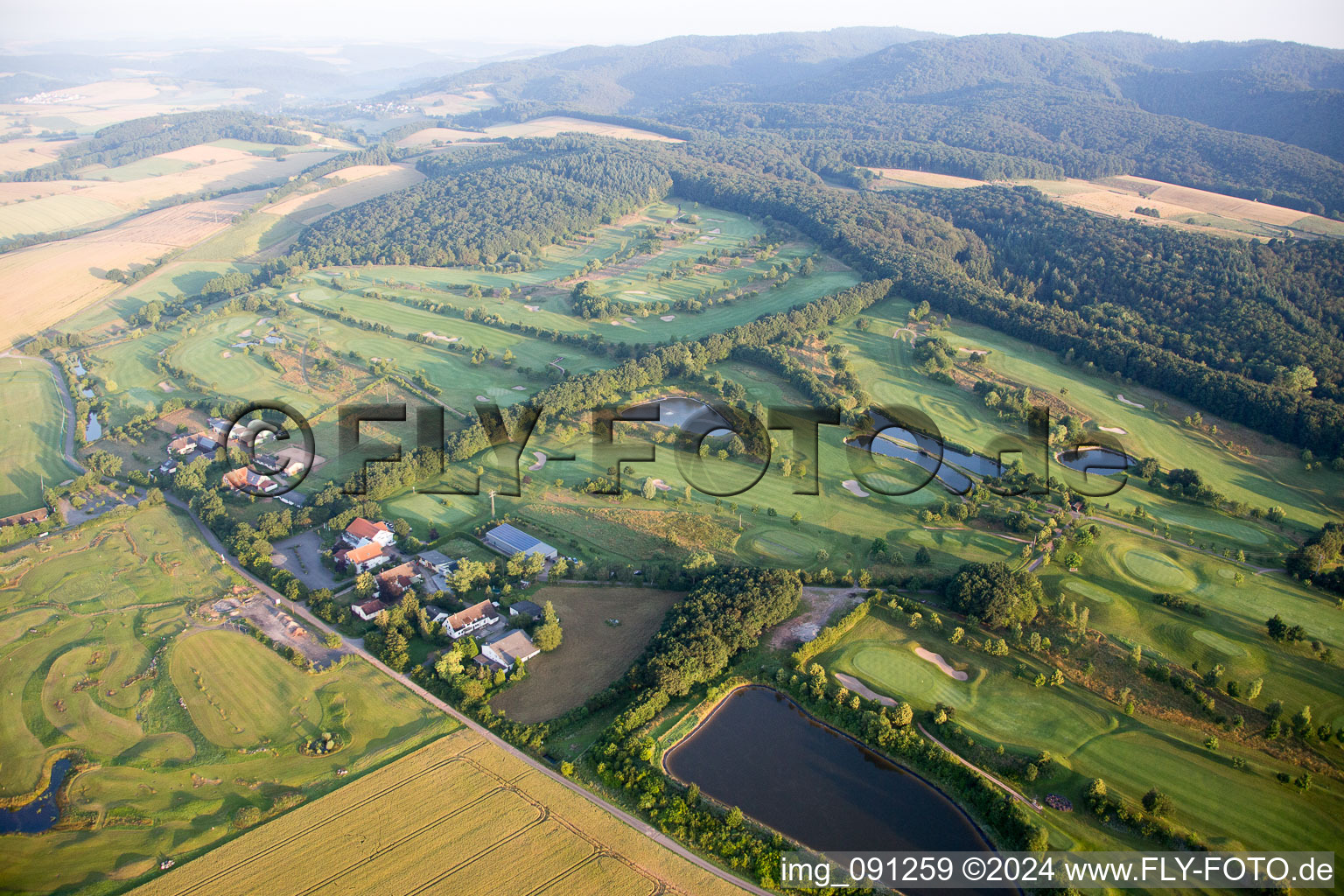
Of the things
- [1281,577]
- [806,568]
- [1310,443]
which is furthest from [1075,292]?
[806,568]

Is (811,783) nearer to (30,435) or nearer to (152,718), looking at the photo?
(152,718)

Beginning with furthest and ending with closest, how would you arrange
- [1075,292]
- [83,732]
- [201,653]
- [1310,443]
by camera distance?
[1075,292], [1310,443], [201,653], [83,732]

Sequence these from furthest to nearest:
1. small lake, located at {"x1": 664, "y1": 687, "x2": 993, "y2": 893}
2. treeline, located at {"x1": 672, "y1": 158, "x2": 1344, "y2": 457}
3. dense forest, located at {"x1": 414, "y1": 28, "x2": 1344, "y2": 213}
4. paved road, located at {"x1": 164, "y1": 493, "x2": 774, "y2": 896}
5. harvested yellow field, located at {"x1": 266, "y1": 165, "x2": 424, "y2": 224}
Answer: dense forest, located at {"x1": 414, "y1": 28, "x2": 1344, "y2": 213}, harvested yellow field, located at {"x1": 266, "y1": 165, "x2": 424, "y2": 224}, treeline, located at {"x1": 672, "y1": 158, "x2": 1344, "y2": 457}, small lake, located at {"x1": 664, "y1": 687, "x2": 993, "y2": 893}, paved road, located at {"x1": 164, "y1": 493, "x2": 774, "y2": 896}

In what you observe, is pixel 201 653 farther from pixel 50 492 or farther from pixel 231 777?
pixel 50 492

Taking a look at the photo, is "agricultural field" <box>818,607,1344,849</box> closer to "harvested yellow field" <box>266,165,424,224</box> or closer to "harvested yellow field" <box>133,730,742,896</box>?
"harvested yellow field" <box>133,730,742,896</box>

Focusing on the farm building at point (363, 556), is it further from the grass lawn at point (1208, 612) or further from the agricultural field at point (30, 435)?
the grass lawn at point (1208, 612)

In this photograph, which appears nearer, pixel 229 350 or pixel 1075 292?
pixel 229 350

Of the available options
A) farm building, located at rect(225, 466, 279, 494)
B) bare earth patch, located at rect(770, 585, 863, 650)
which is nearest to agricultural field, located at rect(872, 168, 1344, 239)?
bare earth patch, located at rect(770, 585, 863, 650)
